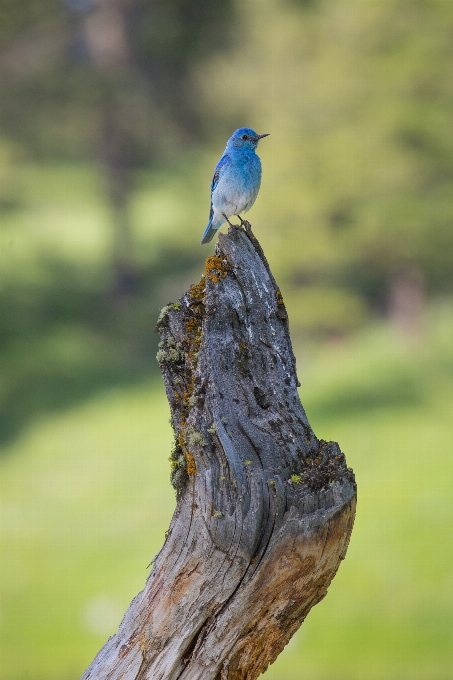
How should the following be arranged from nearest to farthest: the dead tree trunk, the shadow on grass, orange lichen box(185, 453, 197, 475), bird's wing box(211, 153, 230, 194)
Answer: the dead tree trunk → orange lichen box(185, 453, 197, 475) → bird's wing box(211, 153, 230, 194) → the shadow on grass

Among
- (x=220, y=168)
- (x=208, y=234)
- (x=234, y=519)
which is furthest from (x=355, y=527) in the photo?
(x=234, y=519)

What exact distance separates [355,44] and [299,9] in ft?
8.26

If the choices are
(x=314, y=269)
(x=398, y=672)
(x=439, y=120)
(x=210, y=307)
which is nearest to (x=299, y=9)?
(x=439, y=120)

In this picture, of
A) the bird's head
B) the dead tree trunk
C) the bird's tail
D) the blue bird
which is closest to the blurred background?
the bird's tail

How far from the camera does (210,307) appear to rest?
3562mm

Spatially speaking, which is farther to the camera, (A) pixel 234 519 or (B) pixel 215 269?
(B) pixel 215 269

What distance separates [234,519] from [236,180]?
3.21 meters

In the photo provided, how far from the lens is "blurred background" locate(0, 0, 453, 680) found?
39.5 ft

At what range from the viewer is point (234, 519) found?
3.26 metres

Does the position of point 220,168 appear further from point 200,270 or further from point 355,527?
point 200,270

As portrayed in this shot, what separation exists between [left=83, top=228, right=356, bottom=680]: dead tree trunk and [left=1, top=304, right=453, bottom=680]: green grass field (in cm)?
771

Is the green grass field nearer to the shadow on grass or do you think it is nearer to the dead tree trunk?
the shadow on grass

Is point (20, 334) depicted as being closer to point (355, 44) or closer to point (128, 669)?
point (355, 44)

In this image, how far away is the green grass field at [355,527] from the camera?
11.0 m
